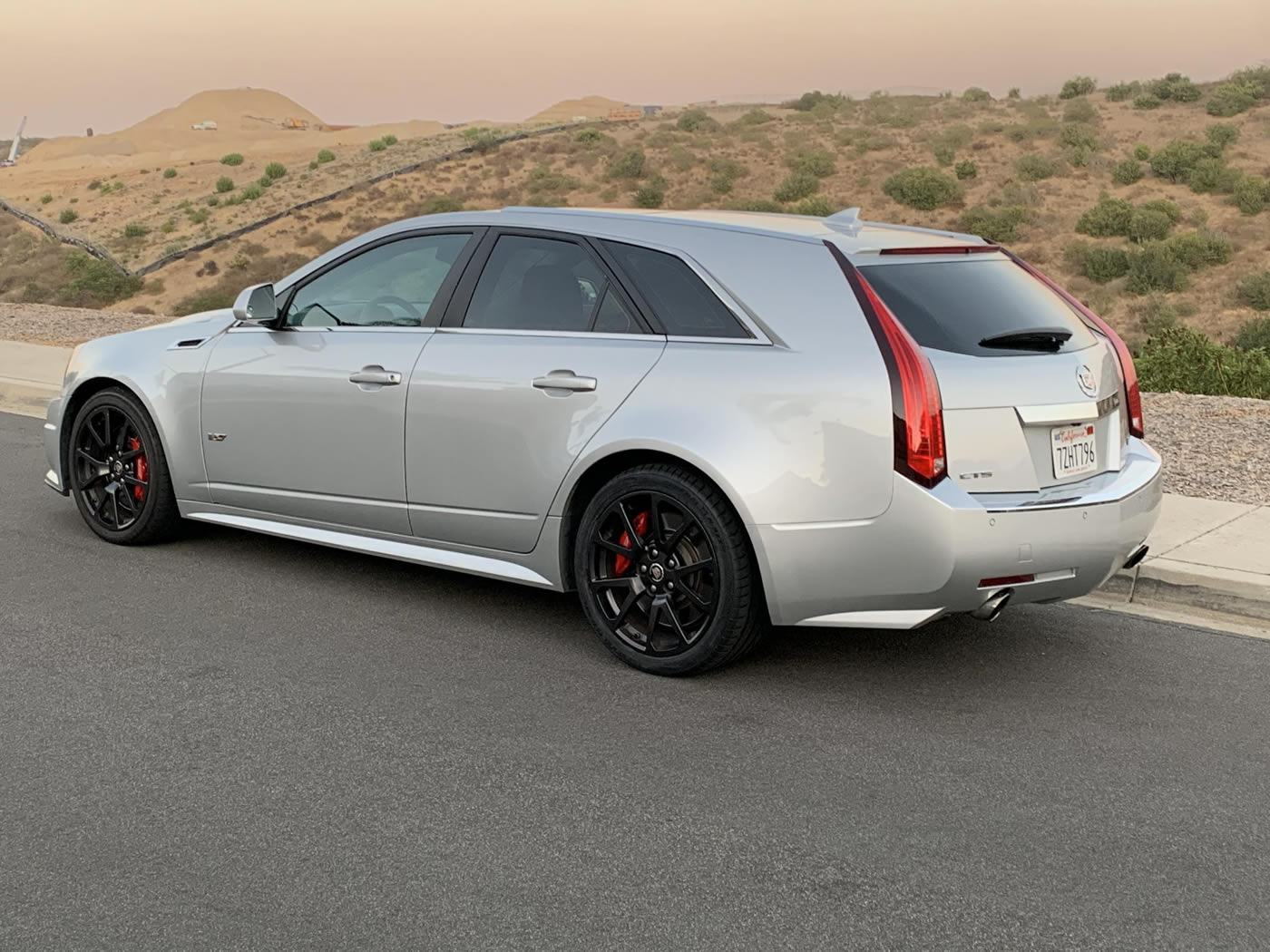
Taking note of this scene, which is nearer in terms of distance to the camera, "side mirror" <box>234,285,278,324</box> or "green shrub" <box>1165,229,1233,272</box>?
"side mirror" <box>234,285,278,324</box>

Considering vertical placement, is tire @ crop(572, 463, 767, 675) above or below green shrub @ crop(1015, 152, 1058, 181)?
below

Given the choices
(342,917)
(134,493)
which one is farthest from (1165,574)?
(134,493)

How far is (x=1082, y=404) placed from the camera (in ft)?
16.9

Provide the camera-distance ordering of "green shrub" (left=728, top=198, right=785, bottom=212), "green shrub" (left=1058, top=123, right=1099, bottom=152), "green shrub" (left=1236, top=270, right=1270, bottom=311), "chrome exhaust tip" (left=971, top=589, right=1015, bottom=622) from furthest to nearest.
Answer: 1. "green shrub" (left=1058, top=123, right=1099, bottom=152)
2. "green shrub" (left=728, top=198, right=785, bottom=212)
3. "green shrub" (left=1236, top=270, right=1270, bottom=311)
4. "chrome exhaust tip" (left=971, top=589, right=1015, bottom=622)

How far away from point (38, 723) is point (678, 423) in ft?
7.77

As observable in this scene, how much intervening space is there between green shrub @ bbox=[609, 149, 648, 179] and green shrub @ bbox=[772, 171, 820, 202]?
19.8ft

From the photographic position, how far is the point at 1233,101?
4884cm

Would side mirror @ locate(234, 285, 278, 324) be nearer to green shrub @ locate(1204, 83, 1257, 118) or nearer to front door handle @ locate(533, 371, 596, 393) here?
front door handle @ locate(533, 371, 596, 393)

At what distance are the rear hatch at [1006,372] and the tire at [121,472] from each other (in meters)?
3.71

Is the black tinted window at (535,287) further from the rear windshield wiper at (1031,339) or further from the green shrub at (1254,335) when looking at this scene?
the green shrub at (1254,335)

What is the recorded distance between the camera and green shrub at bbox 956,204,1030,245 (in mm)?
37188

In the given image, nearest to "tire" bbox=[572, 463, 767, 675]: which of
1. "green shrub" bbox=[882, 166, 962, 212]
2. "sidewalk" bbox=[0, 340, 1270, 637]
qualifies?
"sidewalk" bbox=[0, 340, 1270, 637]

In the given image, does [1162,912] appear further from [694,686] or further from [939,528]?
[694,686]

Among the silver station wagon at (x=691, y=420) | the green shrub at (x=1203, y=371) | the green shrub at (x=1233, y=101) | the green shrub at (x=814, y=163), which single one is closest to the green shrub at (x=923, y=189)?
the green shrub at (x=814, y=163)
